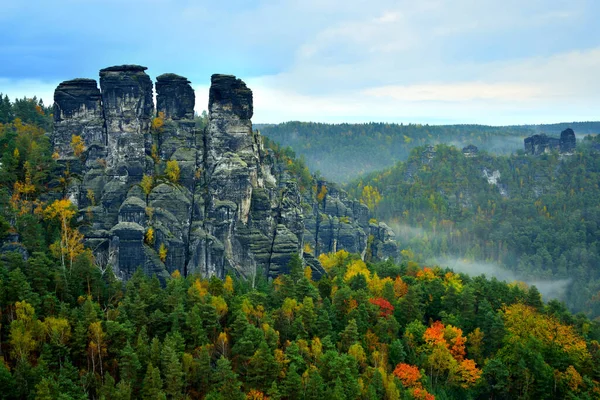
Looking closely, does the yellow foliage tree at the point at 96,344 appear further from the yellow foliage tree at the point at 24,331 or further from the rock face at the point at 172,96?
the rock face at the point at 172,96

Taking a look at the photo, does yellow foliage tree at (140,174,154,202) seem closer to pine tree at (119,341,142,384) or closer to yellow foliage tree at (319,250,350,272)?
pine tree at (119,341,142,384)

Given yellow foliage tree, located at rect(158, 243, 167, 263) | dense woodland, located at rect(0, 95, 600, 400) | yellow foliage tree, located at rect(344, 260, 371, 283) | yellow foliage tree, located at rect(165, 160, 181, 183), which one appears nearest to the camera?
dense woodland, located at rect(0, 95, 600, 400)

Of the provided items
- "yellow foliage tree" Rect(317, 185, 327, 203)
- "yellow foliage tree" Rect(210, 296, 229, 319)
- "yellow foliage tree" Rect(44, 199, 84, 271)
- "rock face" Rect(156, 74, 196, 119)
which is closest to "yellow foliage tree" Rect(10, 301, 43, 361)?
"yellow foliage tree" Rect(44, 199, 84, 271)

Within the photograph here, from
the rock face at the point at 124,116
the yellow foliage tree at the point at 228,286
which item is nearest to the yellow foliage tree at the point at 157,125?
the rock face at the point at 124,116

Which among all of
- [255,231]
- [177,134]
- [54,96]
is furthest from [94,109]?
[255,231]

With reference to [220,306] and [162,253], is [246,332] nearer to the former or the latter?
[220,306]

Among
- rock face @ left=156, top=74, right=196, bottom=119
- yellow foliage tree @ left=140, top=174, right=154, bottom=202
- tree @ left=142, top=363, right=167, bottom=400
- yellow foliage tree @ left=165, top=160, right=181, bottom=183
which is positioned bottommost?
tree @ left=142, top=363, right=167, bottom=400

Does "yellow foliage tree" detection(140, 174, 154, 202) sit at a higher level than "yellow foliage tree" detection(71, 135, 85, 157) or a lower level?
lower

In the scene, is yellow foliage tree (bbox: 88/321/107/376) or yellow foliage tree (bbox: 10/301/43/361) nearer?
yellow foliage tree (bbox: 10/301/43/361)
